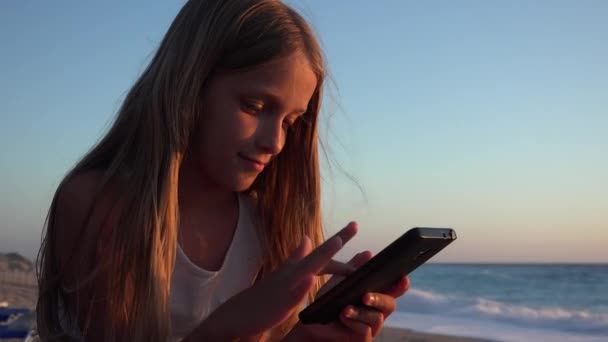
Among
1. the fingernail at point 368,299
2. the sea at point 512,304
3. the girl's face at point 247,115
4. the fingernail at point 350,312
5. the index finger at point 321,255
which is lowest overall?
the sea at point 512,304

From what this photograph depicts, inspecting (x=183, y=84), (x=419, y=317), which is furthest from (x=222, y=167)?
(x=419, y=317)

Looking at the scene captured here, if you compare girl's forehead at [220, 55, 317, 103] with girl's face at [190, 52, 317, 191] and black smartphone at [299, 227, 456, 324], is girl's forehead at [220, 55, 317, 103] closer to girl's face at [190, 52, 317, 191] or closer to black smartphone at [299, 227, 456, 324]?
girl's face at [190, 52, 317, 191]

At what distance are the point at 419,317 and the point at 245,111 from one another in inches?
614

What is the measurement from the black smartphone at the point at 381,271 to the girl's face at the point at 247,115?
695 mm

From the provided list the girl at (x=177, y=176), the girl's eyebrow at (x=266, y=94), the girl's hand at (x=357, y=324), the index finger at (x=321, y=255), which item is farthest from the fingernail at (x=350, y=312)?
the girl's eyebrow at (x=266, y=94)

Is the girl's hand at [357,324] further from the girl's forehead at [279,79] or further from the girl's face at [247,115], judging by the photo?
the girl's forehead at [279,79]

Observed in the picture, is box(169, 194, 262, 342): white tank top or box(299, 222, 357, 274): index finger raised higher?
box(299, 222, 357, 274): index finger

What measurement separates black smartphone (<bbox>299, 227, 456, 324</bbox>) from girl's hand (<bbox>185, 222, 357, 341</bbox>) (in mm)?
89

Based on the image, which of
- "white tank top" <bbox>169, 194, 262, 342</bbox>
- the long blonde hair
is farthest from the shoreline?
the long blonde hair

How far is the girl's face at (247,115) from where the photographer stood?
2637 millimetres

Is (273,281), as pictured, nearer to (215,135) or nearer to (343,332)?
(343,332)

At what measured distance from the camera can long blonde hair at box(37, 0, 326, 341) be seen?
260cm

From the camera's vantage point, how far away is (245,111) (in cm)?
264

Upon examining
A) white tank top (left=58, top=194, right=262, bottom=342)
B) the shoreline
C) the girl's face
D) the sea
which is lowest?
the sea
